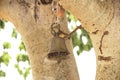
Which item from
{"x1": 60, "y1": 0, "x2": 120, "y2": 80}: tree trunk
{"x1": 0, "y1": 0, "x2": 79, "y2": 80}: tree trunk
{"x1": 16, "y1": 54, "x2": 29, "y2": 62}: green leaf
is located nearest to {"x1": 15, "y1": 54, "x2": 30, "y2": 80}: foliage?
{"x1": 16, "y1": 54, "x2": 29, "y2": 62}: green leaf

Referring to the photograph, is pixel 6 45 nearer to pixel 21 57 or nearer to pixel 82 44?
pixel 21 57

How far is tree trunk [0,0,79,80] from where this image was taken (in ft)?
9.96

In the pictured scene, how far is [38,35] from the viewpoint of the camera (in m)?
3.19

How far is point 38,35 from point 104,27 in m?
1.05

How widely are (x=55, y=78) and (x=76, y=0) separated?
967mm

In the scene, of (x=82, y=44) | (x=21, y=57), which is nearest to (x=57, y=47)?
(x=82, y=44)

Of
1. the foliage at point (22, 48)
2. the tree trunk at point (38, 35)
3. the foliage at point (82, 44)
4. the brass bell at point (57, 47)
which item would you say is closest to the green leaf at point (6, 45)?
the foliage at point (22, 48)

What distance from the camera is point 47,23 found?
3.20m

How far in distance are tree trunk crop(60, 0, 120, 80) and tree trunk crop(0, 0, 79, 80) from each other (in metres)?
0.76

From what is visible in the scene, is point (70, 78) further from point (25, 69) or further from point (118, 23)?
point (25, 69)

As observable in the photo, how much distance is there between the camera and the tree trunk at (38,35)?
3.04 m

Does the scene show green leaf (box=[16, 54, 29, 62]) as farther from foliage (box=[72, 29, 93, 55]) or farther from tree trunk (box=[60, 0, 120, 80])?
tree trunk (box=[60, 0, 120, 80])

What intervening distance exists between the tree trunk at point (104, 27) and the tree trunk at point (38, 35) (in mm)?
764

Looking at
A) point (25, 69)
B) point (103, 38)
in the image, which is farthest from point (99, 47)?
point (25, 69)
